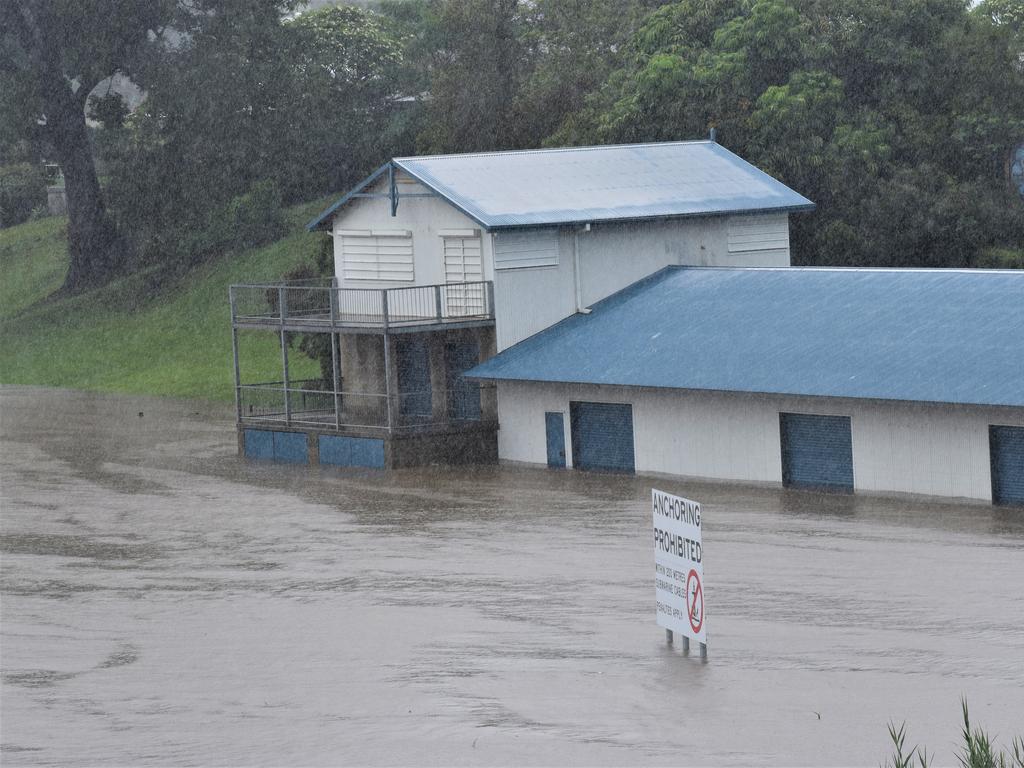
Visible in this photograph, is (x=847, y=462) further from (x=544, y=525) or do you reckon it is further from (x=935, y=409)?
(x=544, y=525)

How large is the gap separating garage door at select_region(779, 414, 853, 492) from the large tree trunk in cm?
4822

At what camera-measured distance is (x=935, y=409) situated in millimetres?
31969

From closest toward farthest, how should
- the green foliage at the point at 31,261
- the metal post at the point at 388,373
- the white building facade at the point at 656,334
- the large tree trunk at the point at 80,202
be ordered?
the white building facade at the point at 656,334, the metal post at the point at 388,373, the large tree trunk at the point at 80,202, the green foliage at the point at 31,261

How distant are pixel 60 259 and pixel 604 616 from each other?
66.9 m

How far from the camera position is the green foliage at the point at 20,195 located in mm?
95875

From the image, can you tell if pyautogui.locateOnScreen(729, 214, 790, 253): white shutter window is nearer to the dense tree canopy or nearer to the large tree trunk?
the dense tree canopy

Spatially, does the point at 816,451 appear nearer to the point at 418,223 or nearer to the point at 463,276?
the point at 463,276

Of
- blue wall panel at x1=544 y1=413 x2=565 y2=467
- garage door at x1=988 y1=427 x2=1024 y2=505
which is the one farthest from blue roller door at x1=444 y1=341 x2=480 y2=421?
garage door at x1=988 y1=427 x2=1024 y2=505

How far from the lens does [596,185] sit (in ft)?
142

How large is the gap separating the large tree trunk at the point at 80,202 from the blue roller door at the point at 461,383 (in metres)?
38.2

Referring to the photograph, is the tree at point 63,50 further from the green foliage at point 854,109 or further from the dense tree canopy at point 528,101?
the green foliage at point 854,109

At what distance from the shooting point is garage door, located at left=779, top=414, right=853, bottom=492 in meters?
33.9

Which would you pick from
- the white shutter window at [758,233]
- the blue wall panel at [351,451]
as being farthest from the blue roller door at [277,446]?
the white shutter window at [758,233]

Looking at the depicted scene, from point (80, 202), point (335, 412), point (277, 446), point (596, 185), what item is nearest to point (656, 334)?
point (596, 185)
